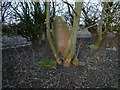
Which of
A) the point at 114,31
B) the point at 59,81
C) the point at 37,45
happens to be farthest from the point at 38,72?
the point at 114,31

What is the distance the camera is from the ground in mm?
3092

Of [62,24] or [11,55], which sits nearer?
[62,24]

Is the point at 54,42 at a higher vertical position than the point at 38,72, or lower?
higher

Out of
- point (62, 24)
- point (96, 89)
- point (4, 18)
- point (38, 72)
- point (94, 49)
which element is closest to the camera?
point (96, 89)

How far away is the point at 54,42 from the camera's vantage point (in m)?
3.53

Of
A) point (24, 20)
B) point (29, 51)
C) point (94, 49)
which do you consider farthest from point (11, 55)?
point (94, 49)

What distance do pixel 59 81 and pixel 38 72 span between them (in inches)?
14.1

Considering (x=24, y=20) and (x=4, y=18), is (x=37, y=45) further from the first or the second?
(x=4, y=18)

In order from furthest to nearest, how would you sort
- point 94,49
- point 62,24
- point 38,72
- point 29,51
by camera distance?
point 94,49 → point 29,51 → point 62,24 → point 38,72

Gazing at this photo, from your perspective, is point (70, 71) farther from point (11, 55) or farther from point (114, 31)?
point (114, 31)

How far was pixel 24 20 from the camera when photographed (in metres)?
4.04

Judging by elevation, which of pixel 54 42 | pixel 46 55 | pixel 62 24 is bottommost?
pixel 46 55

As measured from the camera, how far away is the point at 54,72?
131 inches

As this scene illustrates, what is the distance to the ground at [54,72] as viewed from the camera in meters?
3.09
